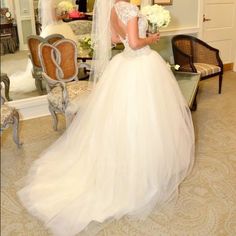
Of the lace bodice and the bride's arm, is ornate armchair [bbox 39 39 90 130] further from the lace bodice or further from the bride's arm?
the bride's arm

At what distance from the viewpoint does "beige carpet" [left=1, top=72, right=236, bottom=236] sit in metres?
1.79

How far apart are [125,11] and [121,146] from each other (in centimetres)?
99

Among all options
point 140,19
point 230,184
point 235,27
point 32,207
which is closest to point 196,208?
point 230,184

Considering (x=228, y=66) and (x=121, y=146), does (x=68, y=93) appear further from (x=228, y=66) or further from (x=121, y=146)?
(x=228, y=66)

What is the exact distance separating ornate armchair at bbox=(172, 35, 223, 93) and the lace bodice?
2.01 metres

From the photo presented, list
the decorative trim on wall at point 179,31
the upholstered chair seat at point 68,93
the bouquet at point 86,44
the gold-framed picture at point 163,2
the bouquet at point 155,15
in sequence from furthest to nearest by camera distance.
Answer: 1. the decorative trim on wall at point 179,31
2. the gold-framed picture at point 163,2
3. the bouquet at point 86,44
4. the upholstered chair seat at point 68,93
5. the bouquet at point 155,15

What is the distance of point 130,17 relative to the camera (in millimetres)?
2176

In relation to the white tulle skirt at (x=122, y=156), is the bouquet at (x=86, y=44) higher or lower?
higher

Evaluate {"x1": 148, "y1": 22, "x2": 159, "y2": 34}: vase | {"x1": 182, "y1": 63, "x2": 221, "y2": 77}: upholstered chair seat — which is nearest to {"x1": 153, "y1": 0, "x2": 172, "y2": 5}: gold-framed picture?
{"x1": 182, "y1": 63, "x2": 221, "y2": 77}: upholstered chair seat

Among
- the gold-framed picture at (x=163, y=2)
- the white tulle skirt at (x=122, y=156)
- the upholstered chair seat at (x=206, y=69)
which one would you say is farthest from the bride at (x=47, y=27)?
the upholstered chair seat at (x=206, y=69)

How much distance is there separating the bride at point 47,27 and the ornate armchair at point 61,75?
33 centimetres

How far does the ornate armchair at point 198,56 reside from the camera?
432 centimetres

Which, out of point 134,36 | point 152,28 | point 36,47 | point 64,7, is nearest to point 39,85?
point 36,47

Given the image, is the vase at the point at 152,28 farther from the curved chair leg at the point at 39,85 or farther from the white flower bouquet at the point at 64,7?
→ the curved chair leg at the point at 39,85
